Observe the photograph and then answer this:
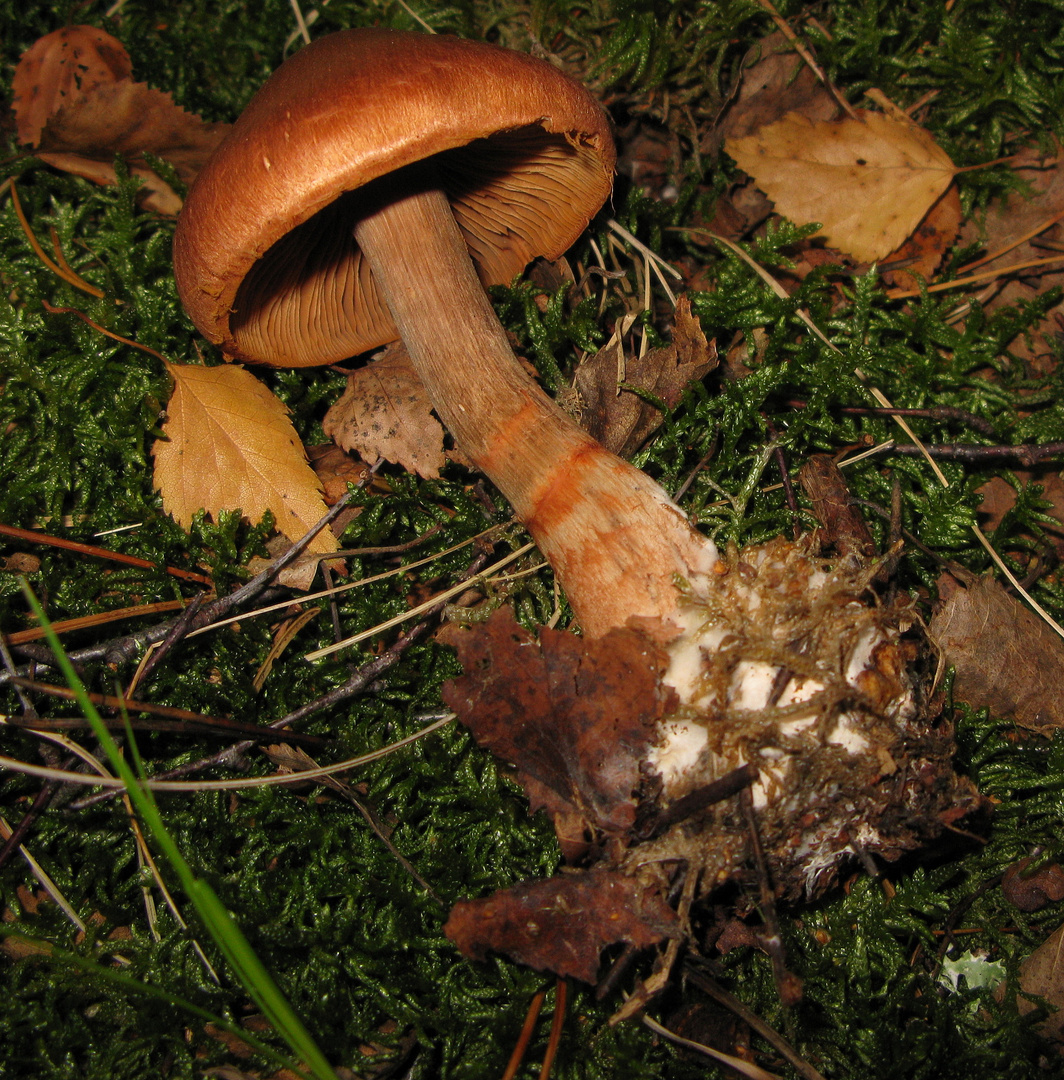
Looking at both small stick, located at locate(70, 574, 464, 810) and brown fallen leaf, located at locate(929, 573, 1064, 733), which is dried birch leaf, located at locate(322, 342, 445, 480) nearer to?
small stick, located at locate(70, 574, 464, 810)

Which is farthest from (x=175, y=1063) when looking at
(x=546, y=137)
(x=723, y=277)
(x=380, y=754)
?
(x=723, y=277)

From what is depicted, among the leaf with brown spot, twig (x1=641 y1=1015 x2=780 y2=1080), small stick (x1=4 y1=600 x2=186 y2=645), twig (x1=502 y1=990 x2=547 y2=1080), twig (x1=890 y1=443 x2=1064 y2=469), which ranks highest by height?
small stick (x1=4 y1=600 x2=186 y2=645)

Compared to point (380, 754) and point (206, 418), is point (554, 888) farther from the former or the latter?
point (206, 418)

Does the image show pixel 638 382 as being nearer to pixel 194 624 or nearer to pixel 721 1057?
pixel 194 624

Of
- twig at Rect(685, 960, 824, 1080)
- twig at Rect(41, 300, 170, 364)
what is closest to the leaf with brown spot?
twig at Rect(685, 960, 824, 1080)

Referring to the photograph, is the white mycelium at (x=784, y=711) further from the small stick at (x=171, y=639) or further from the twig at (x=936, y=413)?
the small stick at (x=171, y=639)

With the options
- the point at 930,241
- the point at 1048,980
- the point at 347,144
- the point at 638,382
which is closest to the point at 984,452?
the point at 930,241
